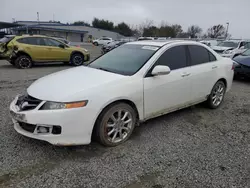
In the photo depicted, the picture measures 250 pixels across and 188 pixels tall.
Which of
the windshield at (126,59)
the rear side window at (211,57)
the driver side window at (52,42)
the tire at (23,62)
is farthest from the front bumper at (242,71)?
the tire at (23,62)

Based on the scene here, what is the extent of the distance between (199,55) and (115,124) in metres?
2.41

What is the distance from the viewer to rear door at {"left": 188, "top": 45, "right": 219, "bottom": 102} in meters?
4.12

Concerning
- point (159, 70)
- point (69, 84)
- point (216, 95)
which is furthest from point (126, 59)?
point (216, 95)

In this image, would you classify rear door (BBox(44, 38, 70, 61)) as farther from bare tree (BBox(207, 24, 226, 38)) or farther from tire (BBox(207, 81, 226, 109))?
bare tree (BBox(207, 24, 226, 38))

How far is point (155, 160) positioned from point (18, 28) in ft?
160

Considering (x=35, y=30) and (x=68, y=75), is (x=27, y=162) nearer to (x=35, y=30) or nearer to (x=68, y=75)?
(x=68, y=75)

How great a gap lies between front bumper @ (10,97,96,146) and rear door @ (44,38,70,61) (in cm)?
840

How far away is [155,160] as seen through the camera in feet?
9.29

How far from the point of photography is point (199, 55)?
4.33 metres

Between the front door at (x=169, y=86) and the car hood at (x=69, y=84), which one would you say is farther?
the front door at (x=169, y=86)

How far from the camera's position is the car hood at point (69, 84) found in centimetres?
275

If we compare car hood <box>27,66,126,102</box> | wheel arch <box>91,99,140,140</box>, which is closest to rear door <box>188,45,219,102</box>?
wheel arch <box>91,99,140,140</box>

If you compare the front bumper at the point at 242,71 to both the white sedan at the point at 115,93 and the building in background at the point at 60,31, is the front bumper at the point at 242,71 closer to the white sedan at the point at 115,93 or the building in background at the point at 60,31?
the white sedan at the point at 115,93

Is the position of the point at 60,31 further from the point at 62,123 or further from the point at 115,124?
the point at 62,123
